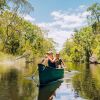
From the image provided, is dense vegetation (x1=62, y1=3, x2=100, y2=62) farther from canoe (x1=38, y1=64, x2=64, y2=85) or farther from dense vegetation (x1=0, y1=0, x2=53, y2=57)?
canoe (x1=38, y1=64, x2=64, y2=85)

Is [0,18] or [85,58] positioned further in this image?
[85,58]

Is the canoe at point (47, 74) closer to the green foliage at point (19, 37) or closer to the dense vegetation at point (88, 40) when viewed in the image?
the green foliage at point (19, 37)

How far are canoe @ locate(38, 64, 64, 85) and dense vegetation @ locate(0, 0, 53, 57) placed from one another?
12.7m

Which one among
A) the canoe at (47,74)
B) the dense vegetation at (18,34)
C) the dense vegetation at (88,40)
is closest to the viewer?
the canoe at (47,74)

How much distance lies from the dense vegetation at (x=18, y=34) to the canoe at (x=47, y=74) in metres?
12.7

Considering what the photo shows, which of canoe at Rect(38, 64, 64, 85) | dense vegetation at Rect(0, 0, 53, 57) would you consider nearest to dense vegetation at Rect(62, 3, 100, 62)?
dense vegetation at Rect(0, 0, 53, 57)

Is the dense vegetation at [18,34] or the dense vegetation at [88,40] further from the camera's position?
the dense vegetation at [88,40]

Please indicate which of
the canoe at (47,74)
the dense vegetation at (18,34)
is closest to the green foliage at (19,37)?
the dense vegetation at (18,34)

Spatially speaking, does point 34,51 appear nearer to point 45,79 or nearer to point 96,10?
point 96,10

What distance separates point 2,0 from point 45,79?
1440 cm

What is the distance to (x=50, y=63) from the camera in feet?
73.4

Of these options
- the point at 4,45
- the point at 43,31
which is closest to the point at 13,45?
the point at 4,45

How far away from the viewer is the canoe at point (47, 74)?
1962 centimetres

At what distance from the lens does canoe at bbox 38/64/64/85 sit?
19.6 meters
